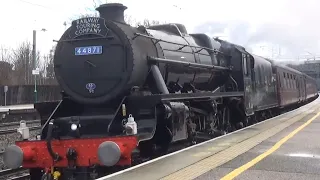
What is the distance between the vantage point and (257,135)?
35.6 ft

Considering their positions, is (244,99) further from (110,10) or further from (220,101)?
(110,10)

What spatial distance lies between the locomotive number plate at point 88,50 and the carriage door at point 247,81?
22.7ft

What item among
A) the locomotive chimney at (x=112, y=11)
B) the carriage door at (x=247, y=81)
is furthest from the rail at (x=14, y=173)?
the carriage door at (x=247, y=81)

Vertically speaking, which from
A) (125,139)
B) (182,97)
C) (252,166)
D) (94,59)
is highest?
(94,59)

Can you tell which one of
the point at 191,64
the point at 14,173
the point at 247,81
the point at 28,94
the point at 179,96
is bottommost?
the point at 14,173

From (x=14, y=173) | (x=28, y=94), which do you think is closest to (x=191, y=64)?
(x=14, y=173)

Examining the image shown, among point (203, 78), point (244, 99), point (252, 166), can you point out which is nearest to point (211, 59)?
point (203, 78)

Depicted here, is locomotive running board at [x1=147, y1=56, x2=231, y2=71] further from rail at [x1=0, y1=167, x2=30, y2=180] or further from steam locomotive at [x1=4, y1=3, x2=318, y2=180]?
rail at [x1=0, y1=167, x2=30, y2=180]

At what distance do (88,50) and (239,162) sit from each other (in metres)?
3.74

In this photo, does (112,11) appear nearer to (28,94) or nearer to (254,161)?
(254,161)

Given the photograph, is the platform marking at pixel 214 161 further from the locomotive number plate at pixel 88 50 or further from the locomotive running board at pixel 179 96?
the locomotive number plate at pixel 88 50

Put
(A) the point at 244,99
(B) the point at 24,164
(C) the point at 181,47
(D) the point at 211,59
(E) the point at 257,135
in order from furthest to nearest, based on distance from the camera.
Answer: (A) the point at 244,99 < (D) the point at 211,59 < (E) the point at 257,135 < (C) the point at 181,47 < (B) the point at 24,164

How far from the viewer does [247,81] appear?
1366 cm

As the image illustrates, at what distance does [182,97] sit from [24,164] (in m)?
3.53
